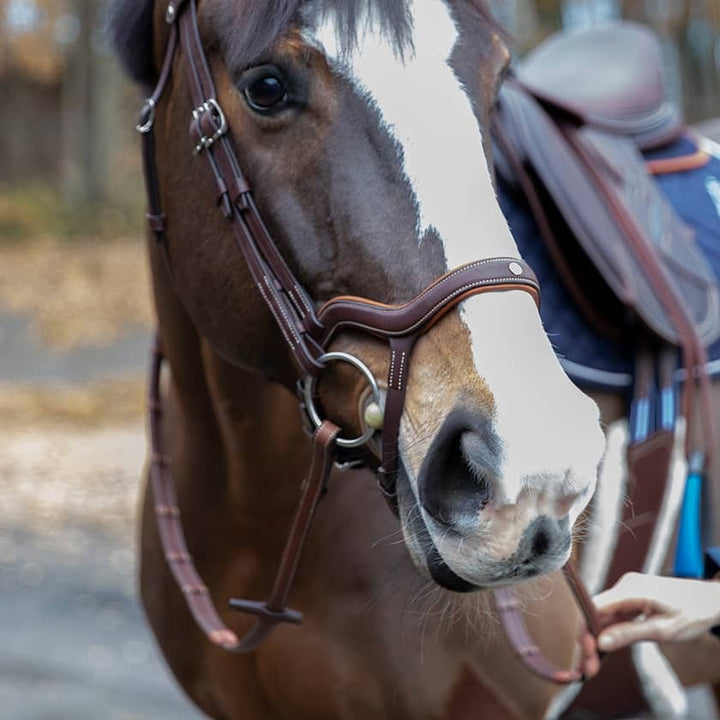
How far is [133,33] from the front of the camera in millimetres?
2160

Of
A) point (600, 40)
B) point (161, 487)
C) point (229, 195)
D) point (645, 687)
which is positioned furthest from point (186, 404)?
point (600, 40)

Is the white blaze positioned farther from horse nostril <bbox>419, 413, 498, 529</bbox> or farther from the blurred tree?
the blurred tree

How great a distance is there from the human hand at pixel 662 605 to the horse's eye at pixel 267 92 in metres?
1.09

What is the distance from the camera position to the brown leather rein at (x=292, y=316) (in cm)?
155

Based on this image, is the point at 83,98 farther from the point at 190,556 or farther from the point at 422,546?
the point at 422,546

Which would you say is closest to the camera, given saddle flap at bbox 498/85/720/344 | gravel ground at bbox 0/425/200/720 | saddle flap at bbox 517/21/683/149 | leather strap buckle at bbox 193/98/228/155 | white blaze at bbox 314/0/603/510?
white blaze at bbox 314/0/603/510

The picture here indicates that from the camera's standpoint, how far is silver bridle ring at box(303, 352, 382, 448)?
162cm

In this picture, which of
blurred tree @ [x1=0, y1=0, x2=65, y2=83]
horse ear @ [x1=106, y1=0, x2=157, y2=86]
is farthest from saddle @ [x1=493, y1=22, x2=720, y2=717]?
blurred tree @ [x1=0, y1=0, x2=65, y2=83]

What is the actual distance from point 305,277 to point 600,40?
224cm

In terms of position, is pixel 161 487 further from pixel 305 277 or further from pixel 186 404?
pixel 305 277

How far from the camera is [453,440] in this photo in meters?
1.47

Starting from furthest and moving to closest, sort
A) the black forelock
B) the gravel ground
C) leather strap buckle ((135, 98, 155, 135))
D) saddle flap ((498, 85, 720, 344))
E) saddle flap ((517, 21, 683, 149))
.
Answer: the gravel ground, saddle flap ((517, 21, 683, 149)), saddle flap ((498, 85, 720, 344)), leather strap buckle ((135, 98, 155, 135)), the black forelock

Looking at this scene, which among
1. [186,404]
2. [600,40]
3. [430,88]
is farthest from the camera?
[600,40]

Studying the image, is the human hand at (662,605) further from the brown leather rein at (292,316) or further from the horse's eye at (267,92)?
the horse's eye at (267,92)
